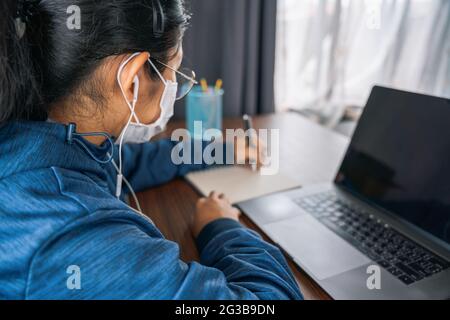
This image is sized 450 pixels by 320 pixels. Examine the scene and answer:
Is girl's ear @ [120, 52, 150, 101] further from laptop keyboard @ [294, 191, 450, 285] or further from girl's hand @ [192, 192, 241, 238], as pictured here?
laptop keyboard @ [294, 191, 450, 285]

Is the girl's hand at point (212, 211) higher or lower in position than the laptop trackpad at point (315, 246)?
higher

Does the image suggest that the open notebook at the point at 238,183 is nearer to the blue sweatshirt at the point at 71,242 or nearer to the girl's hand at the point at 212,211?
the girl's hand at the point at 212,211

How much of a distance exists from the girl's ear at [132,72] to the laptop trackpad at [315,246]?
37cm

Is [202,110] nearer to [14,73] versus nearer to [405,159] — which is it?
[405,159]

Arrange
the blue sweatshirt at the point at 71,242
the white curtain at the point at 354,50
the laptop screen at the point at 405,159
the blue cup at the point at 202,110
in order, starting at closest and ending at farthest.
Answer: the blue sweatshirt at the point at 71,242, the laptop screen at the point at 405,159, the blue cup at the point at 202,110, the white curtain at the point at 354,50

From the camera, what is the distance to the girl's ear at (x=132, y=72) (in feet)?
1.76

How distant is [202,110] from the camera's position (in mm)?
1241

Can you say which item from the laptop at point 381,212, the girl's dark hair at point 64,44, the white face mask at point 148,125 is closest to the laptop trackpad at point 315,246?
the laptop at point 381,212

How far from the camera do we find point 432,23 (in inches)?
66.4

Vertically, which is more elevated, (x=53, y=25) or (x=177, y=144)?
(x=53, y=25)

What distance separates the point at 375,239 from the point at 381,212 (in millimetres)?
109

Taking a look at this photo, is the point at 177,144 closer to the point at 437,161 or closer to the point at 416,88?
the point at 437,161

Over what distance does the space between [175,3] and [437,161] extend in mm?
567
